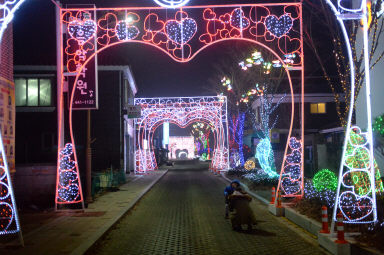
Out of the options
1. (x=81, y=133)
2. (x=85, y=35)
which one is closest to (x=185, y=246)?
(x=85, y=35)

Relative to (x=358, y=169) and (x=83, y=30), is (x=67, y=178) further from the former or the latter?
(x=358, y=169)

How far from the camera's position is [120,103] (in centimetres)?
3528

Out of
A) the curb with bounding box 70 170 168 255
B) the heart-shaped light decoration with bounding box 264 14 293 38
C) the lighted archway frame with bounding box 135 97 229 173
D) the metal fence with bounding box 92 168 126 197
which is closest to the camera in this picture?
the curb with bounding box 70 170 168 255

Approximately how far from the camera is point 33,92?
32.3 metres

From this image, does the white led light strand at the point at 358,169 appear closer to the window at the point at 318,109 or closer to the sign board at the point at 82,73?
the sign board at the point at 82,73

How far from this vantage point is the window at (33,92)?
32.0 m

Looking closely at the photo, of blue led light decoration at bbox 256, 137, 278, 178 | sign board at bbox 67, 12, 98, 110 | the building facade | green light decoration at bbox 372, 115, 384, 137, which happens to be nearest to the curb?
sign board at bbox 67, 12, 98, 110

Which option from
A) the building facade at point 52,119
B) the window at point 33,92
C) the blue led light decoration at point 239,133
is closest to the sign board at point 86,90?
the building facade at point 52,119

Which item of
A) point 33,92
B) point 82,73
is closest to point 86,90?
point 82,73

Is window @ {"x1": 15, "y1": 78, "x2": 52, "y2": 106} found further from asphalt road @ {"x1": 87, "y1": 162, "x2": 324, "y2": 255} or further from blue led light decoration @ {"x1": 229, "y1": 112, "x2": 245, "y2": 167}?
asphalt road @ {"x1": 87, "y1": 162, "x2": 324, "y2": 255}

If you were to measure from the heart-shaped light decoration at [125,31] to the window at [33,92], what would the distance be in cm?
2050

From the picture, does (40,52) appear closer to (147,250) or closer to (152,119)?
(152,119)

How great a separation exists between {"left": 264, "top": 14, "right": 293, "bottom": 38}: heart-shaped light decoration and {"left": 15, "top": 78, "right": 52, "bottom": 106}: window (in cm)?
2251

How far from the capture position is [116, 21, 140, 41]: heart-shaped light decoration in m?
13.4
